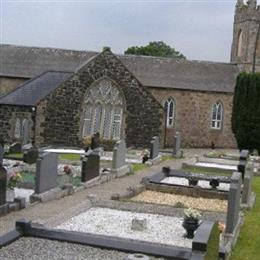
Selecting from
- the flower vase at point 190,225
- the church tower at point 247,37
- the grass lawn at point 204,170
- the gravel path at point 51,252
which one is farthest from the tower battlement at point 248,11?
the gravel path at point 51,252

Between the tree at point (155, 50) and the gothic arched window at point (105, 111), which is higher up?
the tree at point (155, 50)

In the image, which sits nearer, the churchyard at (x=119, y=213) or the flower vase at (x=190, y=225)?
the churchyard at (x=119, y=213)

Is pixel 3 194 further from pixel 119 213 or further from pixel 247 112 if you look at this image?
pixel 247 112

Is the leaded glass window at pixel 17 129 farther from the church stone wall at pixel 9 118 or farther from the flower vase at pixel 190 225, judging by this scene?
the flower vase at pixel 190 225

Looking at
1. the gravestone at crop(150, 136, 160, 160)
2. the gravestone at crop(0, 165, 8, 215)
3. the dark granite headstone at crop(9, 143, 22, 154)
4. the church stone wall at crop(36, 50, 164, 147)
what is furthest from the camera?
the church stone wall at crop(36, 50, 164, 147)

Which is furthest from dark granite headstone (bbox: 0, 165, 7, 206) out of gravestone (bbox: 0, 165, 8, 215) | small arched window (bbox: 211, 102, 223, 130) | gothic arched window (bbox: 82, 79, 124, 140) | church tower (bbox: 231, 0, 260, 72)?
church tower (bbox: 231, 0, 260, 72)

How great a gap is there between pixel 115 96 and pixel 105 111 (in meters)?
1.11

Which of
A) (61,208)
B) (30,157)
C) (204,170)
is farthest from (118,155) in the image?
(61,208)

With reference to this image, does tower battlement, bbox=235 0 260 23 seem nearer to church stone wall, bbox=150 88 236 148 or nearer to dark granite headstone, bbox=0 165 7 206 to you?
church stone wall, bbox=150 88 236 148

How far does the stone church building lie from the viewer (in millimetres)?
32469

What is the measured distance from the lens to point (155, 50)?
7006 cm

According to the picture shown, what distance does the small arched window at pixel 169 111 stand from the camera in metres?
38.8

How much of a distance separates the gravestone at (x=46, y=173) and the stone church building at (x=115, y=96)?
1531cm

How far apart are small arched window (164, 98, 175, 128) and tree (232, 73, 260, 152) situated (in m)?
6.59
